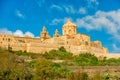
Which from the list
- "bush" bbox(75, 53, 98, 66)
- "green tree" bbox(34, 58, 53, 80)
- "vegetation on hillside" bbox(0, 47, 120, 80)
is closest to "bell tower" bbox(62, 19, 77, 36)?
"vegetation on hillside" bbox(0, 47, 120, 80)

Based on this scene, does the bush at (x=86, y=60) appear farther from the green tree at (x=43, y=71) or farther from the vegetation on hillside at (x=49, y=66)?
the green tree at (x=43, y=71)

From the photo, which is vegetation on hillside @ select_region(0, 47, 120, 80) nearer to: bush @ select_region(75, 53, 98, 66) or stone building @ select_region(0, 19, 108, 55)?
bush @ select_region(75, 53, 98, 66)

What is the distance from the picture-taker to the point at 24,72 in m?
29.2

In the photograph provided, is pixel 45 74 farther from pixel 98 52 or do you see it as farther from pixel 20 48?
pixel 98 52

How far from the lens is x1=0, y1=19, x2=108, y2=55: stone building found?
4706 cm

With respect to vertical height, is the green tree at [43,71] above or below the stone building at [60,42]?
below

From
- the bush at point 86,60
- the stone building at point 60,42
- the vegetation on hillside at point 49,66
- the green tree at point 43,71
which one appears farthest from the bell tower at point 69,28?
the green tree at point 43,71

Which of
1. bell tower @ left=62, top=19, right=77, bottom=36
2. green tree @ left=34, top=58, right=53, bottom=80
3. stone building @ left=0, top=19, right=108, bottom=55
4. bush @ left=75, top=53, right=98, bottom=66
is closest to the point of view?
green tree @ left=34, top=58, right=53, bottom=80

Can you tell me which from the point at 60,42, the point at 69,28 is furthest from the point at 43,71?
the point at 69,28

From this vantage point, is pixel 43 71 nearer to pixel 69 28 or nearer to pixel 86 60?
pixel 86 60

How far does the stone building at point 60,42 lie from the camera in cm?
4706

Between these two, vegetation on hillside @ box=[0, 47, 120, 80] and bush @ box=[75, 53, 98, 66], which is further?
bush @ box=[75, 53, 98, 66]

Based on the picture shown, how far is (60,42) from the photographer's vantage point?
50438mm

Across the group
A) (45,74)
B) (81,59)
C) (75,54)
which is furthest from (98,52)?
(45,74)
